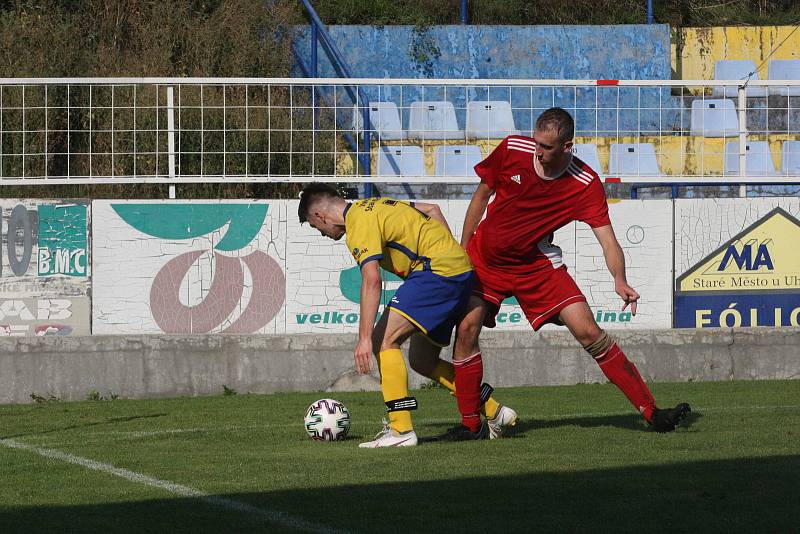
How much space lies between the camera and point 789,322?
1423cm

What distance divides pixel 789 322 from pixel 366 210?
26.0 feet

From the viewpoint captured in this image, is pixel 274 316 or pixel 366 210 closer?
pixel 366 210

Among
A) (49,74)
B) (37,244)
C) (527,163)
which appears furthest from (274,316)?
(49,74)

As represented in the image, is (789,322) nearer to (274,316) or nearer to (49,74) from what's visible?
(274,316)

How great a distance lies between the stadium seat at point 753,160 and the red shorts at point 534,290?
685cm

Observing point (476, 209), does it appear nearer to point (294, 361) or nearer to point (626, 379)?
point (626, 379)

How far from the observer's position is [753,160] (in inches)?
598

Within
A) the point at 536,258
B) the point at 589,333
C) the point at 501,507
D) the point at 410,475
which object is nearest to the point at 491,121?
the point at 536,258

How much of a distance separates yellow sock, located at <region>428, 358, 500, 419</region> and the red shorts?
1.37ft

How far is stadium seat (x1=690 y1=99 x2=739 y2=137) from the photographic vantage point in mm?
15219

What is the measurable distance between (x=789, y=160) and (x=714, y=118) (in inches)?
48.6

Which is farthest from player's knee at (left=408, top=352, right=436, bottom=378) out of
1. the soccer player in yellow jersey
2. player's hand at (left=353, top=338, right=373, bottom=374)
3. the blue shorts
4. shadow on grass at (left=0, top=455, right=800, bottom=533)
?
shadow on grass at (left=0, top=455, right=800, bottom=533)

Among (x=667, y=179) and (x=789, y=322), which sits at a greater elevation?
(x=667, y=179)

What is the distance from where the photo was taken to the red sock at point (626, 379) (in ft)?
28.0
